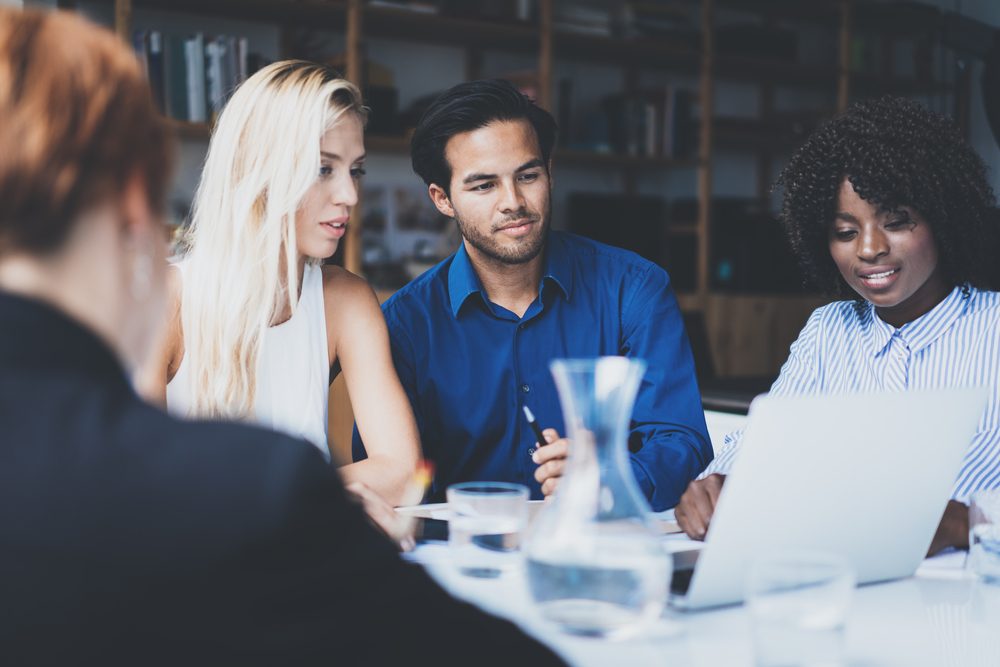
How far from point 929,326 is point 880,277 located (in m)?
0.12

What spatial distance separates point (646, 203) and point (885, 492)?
130 inches

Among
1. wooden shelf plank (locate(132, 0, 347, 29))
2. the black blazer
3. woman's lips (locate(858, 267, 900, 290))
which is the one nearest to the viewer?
the black blazer

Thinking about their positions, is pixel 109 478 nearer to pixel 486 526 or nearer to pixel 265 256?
pixel 486 526

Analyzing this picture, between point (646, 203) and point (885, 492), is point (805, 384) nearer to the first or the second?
point (885, 492)

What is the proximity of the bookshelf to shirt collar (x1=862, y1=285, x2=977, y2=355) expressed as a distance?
2.05 m

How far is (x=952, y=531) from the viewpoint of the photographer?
1.01 m

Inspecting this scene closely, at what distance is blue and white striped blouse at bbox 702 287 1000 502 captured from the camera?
1395mm

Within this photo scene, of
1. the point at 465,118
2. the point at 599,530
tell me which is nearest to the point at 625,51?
the point at 465,118

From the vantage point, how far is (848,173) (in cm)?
157

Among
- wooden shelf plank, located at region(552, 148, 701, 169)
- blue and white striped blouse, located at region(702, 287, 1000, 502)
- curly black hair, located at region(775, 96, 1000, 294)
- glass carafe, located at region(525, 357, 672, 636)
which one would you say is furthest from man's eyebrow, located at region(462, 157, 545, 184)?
wooden shelf plank, located at region(552, 148, 701, 169)

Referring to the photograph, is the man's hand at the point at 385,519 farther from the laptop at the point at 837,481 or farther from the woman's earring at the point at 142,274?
the woman's earring at the point at 142,274

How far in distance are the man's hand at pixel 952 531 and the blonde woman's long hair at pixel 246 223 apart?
105cm

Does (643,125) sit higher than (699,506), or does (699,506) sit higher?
(643,125)

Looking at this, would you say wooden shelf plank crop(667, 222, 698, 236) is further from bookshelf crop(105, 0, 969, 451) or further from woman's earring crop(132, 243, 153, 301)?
woman's earring crop(132, 243, 153, 301)
